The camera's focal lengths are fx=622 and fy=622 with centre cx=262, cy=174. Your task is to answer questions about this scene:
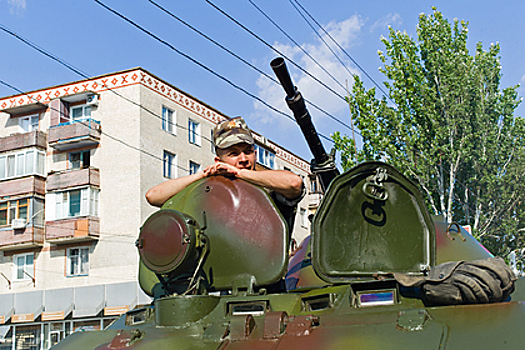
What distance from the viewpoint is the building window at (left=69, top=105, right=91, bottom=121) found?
34000 mm

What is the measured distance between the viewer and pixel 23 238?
33.2 meters

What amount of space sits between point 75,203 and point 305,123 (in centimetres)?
2801

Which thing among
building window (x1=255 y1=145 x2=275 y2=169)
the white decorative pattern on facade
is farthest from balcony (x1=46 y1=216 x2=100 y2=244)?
building window (x1=255 y1=145 x2=275 y2=169)

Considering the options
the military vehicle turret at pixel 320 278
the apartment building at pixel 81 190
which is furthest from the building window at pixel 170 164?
the military vehicle turret at pixel 320 278

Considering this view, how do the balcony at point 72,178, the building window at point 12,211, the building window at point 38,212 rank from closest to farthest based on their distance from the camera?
1. the balcony at point 72,178
2. the building window at point 38,212
3. the building window at point 12,211

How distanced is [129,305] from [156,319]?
26.4 metres

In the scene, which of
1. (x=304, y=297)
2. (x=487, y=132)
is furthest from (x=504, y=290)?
(x=487, y=132)

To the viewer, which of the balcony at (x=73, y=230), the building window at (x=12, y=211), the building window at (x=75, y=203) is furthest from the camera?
the building window at (x=12, y=211)

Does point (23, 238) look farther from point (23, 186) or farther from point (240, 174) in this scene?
point (240, 174)

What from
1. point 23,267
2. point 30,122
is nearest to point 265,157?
point 30,122

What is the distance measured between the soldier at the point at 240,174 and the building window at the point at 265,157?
3508 centimetres

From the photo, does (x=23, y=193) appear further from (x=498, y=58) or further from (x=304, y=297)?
(x=304, y=297)

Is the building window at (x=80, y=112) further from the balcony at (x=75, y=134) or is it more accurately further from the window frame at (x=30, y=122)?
the window frame at (x=30, y=122)

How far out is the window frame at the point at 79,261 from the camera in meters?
32.5
